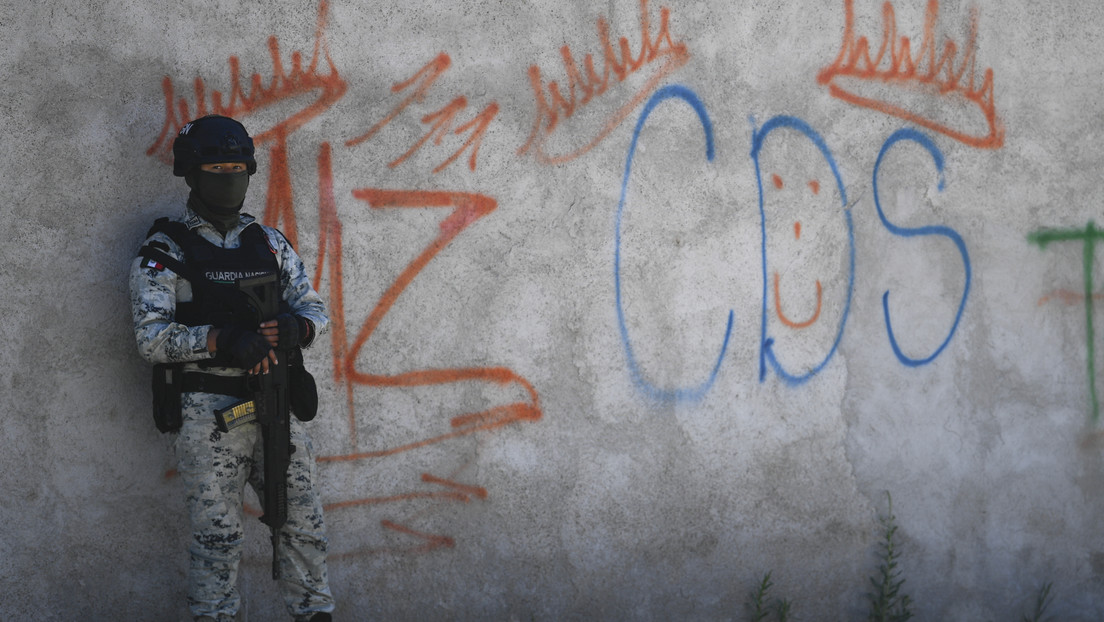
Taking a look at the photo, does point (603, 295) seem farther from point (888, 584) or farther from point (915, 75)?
point (888, 584)

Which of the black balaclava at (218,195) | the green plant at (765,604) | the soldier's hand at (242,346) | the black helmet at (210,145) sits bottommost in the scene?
the green plant at (765,604)

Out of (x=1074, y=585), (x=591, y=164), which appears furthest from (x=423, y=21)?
(x=1074, y=585)

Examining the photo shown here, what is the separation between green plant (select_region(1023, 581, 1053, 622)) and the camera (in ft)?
13.8

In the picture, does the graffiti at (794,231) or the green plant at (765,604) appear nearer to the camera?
the graffiti at (794,231)

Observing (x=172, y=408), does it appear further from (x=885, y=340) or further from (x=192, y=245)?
(x=885, y=340)

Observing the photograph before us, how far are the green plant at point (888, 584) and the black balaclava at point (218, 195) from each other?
271 centimetres

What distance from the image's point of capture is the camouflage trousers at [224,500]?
9.99 ft

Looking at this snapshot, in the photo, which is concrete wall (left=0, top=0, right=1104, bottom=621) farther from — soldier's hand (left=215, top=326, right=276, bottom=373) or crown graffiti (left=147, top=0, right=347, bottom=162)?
soldier's hand (left=215, top=326, right=276, bottom=373)

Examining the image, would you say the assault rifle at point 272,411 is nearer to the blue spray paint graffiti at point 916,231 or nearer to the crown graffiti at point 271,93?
the crown graffiti at point 271,93

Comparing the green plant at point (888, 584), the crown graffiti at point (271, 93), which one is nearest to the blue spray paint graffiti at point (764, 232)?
the green plant at point (888, 584)

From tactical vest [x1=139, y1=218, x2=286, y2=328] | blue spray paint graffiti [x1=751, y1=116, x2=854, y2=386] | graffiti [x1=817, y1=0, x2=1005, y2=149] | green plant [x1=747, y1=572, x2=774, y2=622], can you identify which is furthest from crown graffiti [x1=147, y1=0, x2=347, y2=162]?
green plant [x1=747, y1=572, x2=774, y2=622]

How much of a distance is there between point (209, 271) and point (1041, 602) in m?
3.51

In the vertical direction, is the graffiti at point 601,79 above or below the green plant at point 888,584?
above

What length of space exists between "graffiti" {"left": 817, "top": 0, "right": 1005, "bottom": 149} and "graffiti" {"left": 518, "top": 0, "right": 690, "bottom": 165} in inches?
25.3
